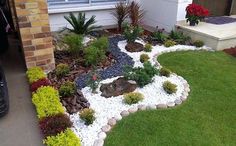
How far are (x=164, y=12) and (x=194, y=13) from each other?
0.79 metres

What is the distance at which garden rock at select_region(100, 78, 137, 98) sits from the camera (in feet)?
11.5

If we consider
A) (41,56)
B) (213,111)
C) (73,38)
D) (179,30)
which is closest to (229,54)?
(179,30)

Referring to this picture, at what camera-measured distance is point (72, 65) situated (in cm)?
432

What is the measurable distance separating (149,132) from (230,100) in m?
1.43

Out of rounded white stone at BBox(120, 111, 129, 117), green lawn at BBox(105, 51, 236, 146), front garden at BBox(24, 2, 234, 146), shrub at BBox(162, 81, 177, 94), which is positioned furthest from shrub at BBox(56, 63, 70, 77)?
shrub at BBox(162, 81, 177, 94)

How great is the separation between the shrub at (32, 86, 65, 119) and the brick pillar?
763 millimetres

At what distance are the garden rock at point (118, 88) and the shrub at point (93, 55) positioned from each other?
71 centimetres

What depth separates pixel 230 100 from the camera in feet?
11.6

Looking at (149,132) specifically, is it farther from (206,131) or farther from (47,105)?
(47,105)

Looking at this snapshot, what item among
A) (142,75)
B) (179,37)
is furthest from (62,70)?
(179,37)

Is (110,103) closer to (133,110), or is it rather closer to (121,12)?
(133,110)

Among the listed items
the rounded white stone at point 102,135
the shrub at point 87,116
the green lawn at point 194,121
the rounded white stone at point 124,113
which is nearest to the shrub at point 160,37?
the green lawn at point 194,121

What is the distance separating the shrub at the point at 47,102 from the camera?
9.73 feet

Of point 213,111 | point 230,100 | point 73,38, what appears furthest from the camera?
point 73,38
